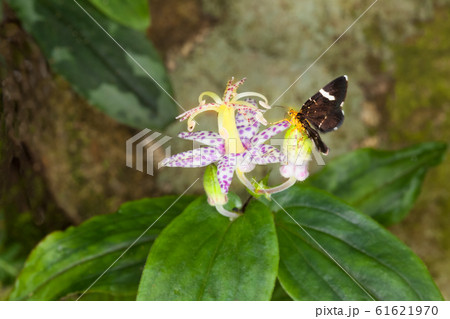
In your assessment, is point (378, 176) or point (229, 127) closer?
point (229, 127)

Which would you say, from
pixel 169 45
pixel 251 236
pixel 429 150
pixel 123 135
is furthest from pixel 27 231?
pixel 429 150

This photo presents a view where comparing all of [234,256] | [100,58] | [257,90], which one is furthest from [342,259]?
[100,58]

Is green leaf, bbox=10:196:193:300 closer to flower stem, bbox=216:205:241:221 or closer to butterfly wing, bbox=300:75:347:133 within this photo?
flower stem, bbox=216:205:241:221

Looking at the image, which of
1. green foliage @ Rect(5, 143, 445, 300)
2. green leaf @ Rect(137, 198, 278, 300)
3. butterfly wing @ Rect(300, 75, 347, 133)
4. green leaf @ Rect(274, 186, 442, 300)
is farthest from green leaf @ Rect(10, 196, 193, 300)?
butterfly wing @ Rect(300, 75, 347, 133)

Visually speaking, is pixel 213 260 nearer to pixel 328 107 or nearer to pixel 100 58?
pixel 328 107

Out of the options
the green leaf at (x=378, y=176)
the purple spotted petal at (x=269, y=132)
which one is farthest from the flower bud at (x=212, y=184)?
the green leaf at (x=378, y=176)
